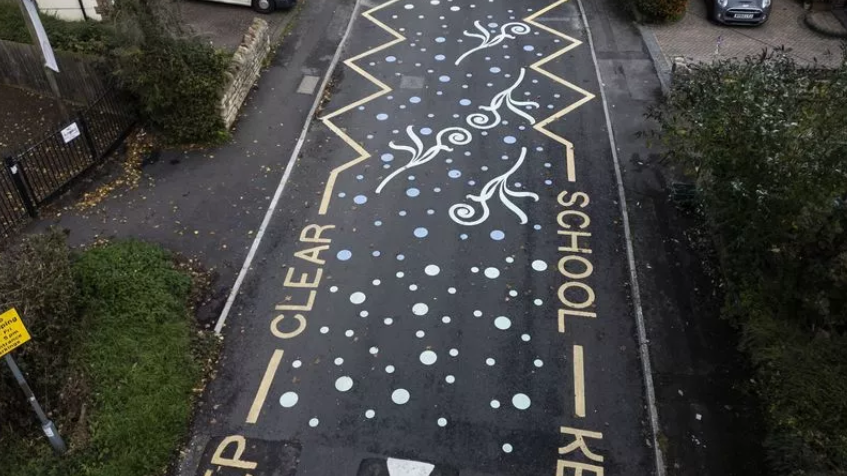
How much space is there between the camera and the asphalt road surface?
880 centimetres

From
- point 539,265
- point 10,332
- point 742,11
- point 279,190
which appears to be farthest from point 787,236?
point 742,11

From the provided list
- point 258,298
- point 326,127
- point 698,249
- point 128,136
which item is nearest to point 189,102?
point 128,136

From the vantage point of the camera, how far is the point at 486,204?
491 inches

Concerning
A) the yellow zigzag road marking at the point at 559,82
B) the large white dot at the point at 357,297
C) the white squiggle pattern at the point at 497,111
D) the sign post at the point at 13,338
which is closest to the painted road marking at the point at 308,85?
the white squiggle pattern at the point at 497,111

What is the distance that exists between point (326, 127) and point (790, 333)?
9733 millimetres

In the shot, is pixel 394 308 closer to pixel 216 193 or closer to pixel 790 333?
pixel 216 193

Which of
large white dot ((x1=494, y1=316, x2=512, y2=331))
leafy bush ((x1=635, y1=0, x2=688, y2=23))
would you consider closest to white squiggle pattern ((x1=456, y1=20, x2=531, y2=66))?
leafy bush ((x1=635, y1=0, x2=688, y2=23))

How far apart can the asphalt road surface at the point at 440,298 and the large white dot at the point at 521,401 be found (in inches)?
0.8

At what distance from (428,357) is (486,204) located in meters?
3.77

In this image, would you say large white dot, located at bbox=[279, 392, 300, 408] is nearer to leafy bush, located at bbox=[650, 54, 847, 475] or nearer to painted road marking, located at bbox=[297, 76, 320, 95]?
leafy bush, located at bbox=[650, 54, 847, 475]

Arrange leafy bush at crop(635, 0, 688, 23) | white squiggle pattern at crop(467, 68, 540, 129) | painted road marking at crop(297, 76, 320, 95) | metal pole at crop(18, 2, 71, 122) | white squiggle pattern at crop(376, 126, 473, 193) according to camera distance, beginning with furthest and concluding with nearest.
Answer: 1. leafy bush at crop(635, 0, 688, 23)
2. painted road marking at crop(297, 76, 320, 95)
3. white squiggle pattern at crop(467, 68, 540, 129)
4. white squiggle pattern at crop(376, 126, 473, 193)
5. metal pole at crop(18, 2, 71, 122)

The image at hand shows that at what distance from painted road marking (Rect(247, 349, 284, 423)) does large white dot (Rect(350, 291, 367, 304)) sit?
146 cm

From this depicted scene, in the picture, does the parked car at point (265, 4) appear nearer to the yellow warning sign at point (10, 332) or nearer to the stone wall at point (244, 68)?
the stone wall at point (244, 68)

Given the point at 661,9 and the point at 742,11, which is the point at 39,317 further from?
the point at 742,11
